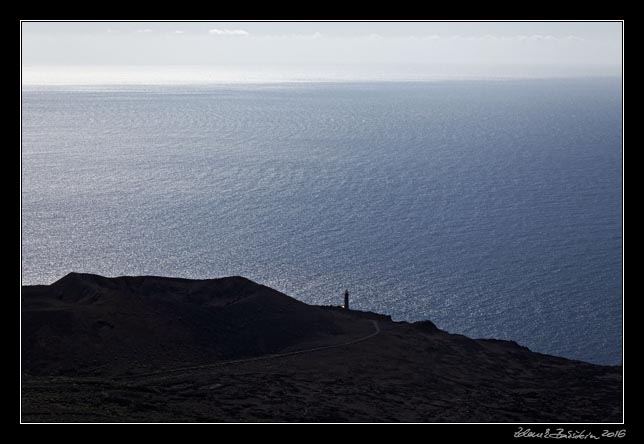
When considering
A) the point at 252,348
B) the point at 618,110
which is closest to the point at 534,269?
the point at 252,348

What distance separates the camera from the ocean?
5975 centimetres

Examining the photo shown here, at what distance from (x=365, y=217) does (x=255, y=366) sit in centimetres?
4611

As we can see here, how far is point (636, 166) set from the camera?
1071 inches

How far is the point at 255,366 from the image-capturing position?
123ft

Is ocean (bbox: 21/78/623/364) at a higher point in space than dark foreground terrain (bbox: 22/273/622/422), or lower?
higher

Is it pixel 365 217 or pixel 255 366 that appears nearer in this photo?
pixel 255 366

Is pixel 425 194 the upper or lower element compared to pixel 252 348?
upper

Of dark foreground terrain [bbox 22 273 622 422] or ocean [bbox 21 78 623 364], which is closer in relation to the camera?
dark foreground terrain [bbox 22 273 622 422]

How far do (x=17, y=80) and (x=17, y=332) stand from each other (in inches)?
250

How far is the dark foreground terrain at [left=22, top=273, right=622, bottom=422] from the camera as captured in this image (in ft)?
105

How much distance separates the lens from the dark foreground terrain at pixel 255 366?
32000 millimetres

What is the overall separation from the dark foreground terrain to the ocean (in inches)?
496

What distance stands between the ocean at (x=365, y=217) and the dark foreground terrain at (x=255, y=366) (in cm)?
1261

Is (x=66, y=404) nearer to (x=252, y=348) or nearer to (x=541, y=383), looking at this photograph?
(x=252, y=348)
